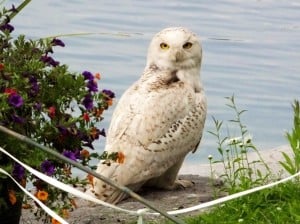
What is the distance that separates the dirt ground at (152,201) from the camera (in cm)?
696

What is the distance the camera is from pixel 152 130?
767 centimetres

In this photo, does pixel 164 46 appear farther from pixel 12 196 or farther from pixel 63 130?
pixel 12 196

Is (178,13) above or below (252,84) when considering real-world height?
above

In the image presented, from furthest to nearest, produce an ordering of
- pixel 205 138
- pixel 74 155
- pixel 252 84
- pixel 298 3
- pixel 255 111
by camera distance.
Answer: pixel 298 3 → pixel 252 84 → pixel 255 111 → pixel 205 138 → pixel 74 155

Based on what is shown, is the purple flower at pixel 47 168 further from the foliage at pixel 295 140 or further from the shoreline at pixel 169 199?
the foliage at pixel 295 140

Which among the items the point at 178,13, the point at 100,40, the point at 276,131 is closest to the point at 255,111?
the point at 276,131

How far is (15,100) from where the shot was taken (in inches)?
222

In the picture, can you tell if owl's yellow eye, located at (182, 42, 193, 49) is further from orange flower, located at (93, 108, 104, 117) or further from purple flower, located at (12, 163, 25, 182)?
purple flower, located at (12, 163, 25, 182)

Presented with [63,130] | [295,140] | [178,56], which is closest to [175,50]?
[178,56]

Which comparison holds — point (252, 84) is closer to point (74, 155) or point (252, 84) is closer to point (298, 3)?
point (298, 3)

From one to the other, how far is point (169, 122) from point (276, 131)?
3155 mm

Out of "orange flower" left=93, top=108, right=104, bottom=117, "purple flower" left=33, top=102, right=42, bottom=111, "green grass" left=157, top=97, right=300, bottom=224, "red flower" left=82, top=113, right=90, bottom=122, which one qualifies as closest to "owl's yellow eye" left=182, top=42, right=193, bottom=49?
"green grass" left=157, top=97, right=300, bottom=224

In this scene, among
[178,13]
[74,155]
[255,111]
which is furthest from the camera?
[178,13]

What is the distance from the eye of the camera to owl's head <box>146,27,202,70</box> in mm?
8195
